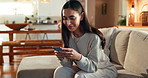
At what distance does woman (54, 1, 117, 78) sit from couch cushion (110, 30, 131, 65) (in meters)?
0.51

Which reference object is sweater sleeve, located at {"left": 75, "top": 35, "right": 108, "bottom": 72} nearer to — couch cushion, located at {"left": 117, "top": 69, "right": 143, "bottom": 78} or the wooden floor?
couch cushion, located at {"left": 117, "top": 69, "right": 143, "bottom": 78}

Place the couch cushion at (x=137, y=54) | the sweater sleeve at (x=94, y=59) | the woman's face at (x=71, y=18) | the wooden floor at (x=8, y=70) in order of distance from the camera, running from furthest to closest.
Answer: the wooden floor at (x=8, y=70)
the couch cushion at (x=137, y=54)
the woman's face at (x=71, y=18)
the sweater sleeve at (x=94, y=59)

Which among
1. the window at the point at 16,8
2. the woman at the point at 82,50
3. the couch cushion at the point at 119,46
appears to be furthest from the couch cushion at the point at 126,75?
the window at the point at 16,8

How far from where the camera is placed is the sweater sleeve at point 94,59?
5.62 ft

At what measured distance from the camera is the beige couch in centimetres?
201

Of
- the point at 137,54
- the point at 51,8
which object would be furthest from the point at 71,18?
the point at 51,8

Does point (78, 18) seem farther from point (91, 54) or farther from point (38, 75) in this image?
point (38, 75)

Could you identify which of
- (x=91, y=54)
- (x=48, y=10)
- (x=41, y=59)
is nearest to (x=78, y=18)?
(x=91, y=54)

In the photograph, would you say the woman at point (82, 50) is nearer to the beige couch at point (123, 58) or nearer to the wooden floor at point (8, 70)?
the beige couch at point (123, 58)

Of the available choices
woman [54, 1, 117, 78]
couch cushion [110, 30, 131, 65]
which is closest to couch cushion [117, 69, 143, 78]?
woman [54, 1, 117, 78]

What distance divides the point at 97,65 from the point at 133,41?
553mm

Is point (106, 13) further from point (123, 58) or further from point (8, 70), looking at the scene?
point (123, 58)

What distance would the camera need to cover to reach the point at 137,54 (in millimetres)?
2068

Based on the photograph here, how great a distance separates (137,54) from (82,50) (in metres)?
0.54
